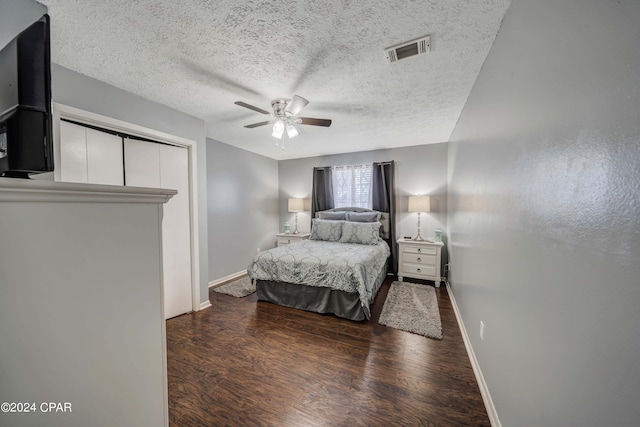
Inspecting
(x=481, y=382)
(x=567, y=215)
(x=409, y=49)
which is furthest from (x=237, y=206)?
(x=567, y=215)

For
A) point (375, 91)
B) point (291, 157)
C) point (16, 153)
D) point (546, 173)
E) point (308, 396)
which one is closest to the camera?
point (16, 153)

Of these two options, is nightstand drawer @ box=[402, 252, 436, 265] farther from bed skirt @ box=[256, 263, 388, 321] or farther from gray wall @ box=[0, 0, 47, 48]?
gray wall @ box=[0, 0, 47, 48]

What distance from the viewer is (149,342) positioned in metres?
0.71

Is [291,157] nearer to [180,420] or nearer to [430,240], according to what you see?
[430,240]

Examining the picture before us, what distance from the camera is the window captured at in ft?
14.4

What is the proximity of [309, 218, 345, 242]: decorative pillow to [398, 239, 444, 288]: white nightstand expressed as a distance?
1042 millimetres

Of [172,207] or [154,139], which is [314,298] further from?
[154,139]

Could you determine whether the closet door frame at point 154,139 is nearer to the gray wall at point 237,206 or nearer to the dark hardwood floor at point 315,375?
the dark hardwood floor at point 315,375

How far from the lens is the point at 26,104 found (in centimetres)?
58

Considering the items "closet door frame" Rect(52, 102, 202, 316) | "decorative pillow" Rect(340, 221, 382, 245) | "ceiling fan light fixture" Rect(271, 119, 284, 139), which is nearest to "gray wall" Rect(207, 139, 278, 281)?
"closet door frame" Rect(52, 102, 202, 316)

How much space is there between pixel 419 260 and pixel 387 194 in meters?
1.27

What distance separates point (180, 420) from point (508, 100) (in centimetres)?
263

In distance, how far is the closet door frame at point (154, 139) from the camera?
174 cm

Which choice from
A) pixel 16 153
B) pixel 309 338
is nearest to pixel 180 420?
pixel 309 338
